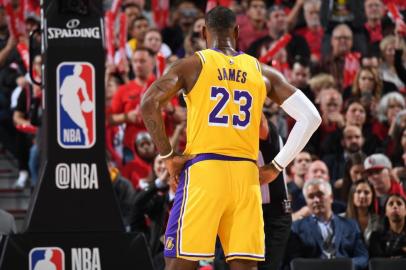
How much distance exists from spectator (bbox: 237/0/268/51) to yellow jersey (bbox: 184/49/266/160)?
837cm

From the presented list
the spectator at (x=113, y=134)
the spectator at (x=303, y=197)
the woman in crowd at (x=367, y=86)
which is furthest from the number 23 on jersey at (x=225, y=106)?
the woman in crowd at (x=367, y=86)

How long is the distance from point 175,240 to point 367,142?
21.6 feet

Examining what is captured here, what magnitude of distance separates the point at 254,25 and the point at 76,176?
24.1 feet

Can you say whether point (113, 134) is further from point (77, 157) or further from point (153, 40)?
point (77, 157)

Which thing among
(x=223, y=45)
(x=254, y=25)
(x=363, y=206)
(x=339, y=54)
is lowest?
(x=363, y=206)

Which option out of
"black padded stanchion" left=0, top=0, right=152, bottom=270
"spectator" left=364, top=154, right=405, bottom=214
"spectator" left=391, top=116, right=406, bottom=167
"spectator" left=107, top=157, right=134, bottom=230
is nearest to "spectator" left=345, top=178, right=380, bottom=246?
"spectator" left=364, top=154, right=405, bottom=214

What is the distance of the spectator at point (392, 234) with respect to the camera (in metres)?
9.59

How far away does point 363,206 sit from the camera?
1027 cm

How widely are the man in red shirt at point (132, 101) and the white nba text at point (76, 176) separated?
400cm

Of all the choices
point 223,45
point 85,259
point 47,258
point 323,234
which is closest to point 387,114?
point 323,234

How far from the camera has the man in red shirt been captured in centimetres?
1175

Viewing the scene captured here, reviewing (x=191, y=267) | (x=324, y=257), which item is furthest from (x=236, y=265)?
(x=324, y=257)

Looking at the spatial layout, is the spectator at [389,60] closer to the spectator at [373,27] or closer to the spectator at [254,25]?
the spectator at [373,27]

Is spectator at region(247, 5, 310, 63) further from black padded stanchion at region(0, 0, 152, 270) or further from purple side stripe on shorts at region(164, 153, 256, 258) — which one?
purple side stripe on shorts at region(164, 153, 256, 258)
